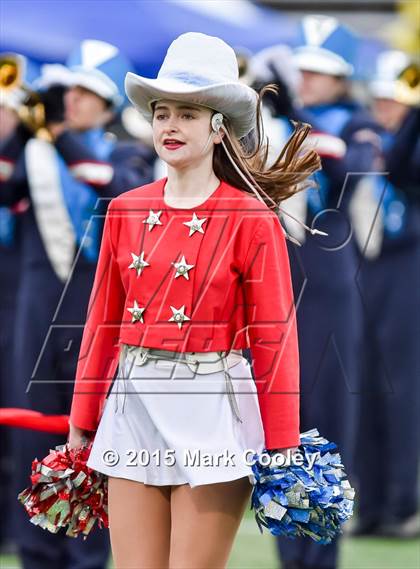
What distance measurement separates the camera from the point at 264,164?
4070mm

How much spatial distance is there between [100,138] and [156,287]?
300 cm

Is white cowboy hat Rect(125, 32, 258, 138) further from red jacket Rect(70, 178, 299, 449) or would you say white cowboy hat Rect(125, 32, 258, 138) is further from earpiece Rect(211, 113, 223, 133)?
red jacket Rect(70, 178, 299, 449)

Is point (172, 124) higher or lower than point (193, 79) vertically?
lower

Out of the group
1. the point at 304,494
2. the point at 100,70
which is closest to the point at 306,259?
the point at 100,70

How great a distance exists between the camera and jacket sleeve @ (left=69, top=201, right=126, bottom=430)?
3934mm

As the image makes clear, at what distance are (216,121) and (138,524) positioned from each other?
1034mm

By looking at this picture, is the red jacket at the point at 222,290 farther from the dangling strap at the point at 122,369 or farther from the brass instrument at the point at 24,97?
the brass instrument at the point at 24,97

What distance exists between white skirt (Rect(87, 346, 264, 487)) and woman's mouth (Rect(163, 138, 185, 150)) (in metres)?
0.54

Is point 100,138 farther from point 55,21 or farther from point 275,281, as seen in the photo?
point 55,21

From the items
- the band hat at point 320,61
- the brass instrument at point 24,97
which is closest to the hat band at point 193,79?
the brass instrument at point 24,97

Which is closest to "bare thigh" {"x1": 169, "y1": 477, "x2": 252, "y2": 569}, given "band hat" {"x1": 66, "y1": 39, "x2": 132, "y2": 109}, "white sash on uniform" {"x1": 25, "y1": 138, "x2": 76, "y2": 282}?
"white sash on uniform" {"x1": 25, "y1": 138, "x2": 76, "y2": 282}

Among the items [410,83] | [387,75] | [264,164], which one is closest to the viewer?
[264,164]

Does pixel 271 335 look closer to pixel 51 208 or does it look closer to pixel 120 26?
pixel 51 208

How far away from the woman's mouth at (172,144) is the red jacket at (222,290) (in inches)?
6.3
